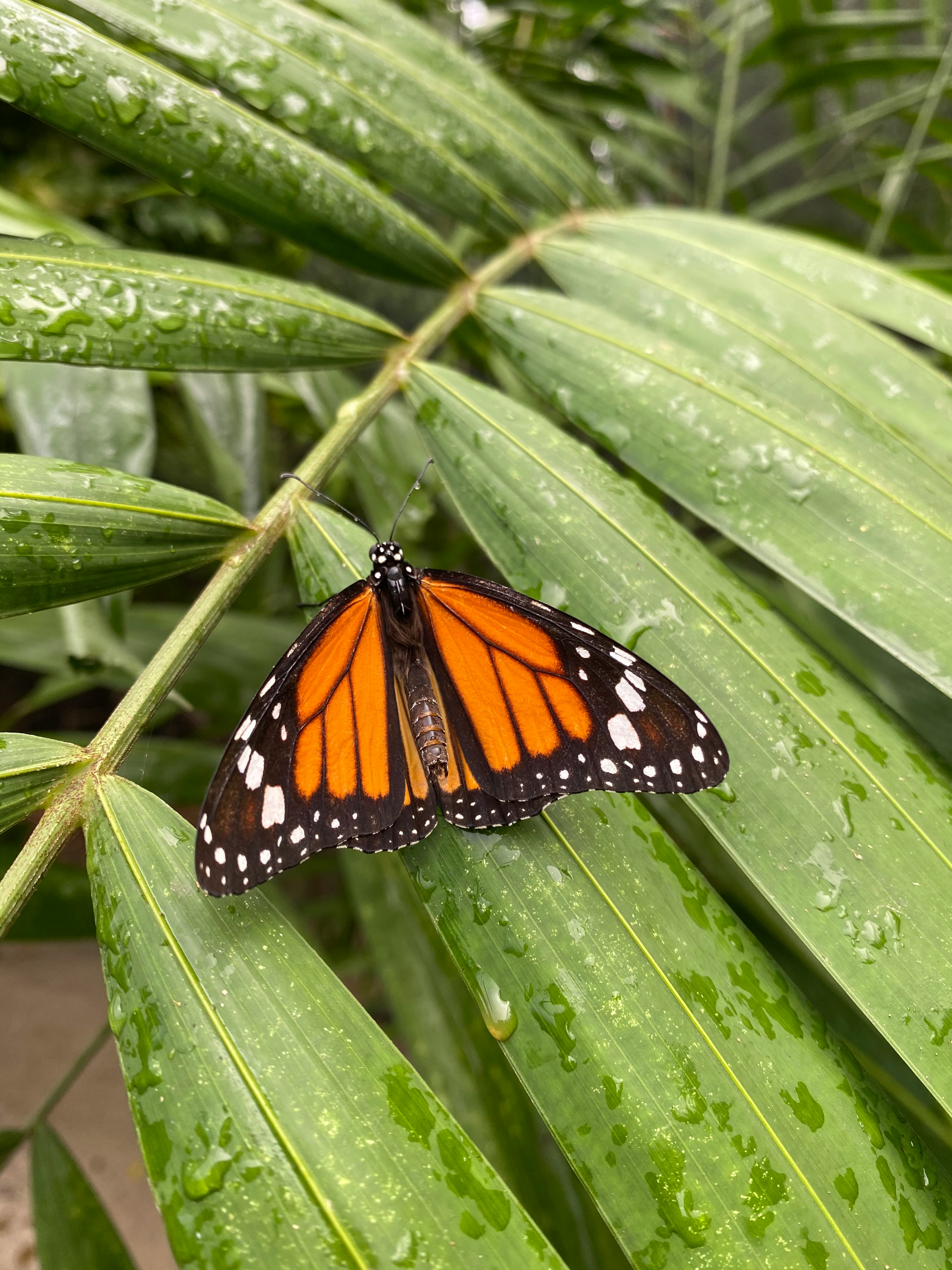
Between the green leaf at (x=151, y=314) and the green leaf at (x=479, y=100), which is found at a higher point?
the green leaf at (x=479, y=100)

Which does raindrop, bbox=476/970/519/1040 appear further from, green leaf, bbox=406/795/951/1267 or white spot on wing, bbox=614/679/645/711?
white spot on wing, bbox=614/679/645/711

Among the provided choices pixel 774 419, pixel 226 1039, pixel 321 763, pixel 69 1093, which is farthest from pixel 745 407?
pixel 69 1093

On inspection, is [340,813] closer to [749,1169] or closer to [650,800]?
[749,1169]

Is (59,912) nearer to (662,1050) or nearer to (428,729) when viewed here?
(428,729)

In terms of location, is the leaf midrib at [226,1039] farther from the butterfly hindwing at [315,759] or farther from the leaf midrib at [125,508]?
the leaf midrib at [125,508]

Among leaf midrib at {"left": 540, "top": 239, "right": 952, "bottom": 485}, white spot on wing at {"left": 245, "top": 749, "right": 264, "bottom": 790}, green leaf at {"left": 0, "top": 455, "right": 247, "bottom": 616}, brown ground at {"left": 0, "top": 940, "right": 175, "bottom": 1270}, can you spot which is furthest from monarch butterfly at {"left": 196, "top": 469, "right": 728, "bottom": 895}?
brown ground at {"left": 0, "top": 940, "right": 175, "bottom": 1270}

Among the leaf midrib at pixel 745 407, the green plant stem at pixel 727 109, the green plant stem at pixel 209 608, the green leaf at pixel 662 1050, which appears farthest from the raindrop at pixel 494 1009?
the green plant stem at pixel 727 109
